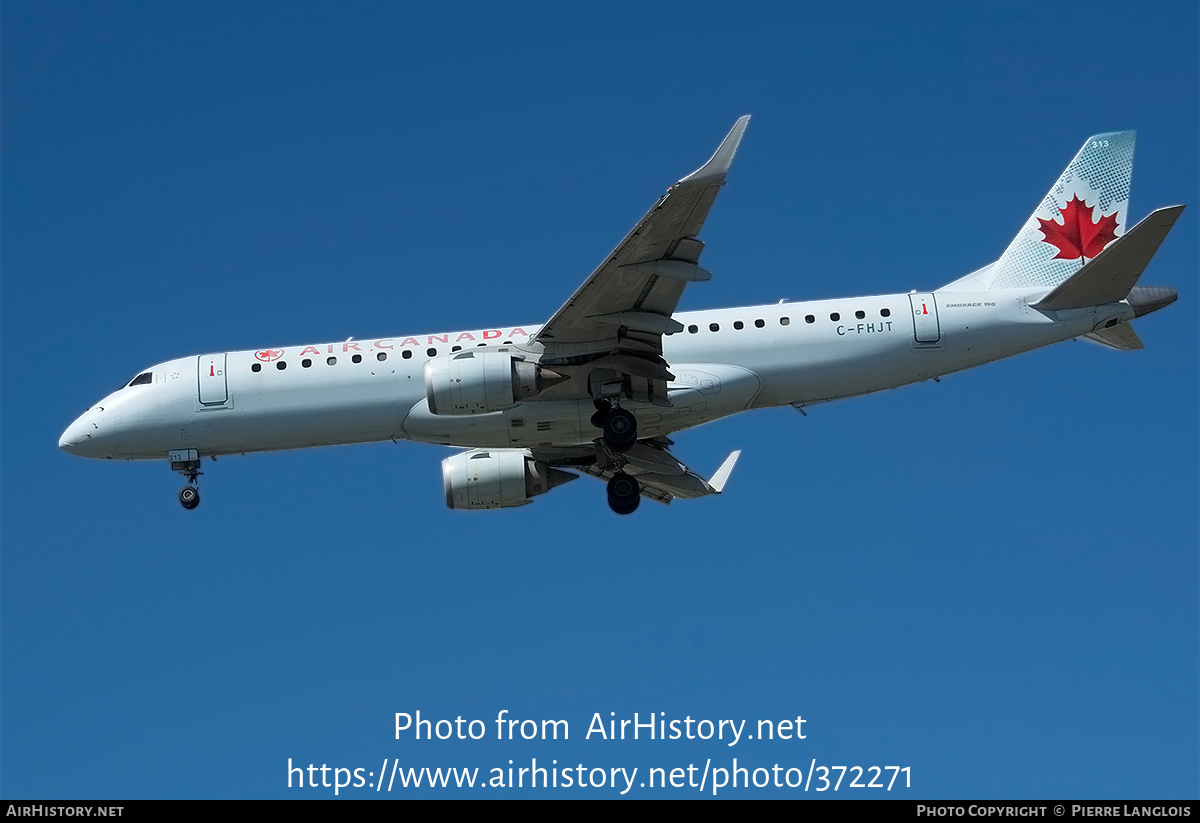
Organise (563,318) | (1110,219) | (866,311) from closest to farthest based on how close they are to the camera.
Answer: (563,318) → (866,311) → (1110,219)

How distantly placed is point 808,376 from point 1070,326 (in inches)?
232

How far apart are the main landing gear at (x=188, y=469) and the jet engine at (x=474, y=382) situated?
6401 millimetres

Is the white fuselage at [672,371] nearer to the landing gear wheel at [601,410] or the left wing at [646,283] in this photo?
the landing gear wheel at [601,410]

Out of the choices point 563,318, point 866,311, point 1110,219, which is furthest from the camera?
point 1110,219

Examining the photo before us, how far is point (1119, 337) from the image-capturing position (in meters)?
33.0

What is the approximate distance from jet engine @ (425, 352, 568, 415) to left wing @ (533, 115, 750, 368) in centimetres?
92

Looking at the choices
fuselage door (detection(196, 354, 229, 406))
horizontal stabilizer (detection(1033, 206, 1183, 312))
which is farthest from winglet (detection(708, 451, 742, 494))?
fuselage door (detection(196, 354, 229, 406))

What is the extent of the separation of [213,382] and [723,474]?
13.1m

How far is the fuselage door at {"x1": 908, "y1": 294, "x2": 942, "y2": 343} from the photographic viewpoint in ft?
107

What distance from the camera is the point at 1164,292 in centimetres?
3244

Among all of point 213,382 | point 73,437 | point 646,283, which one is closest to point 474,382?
point 646,283
